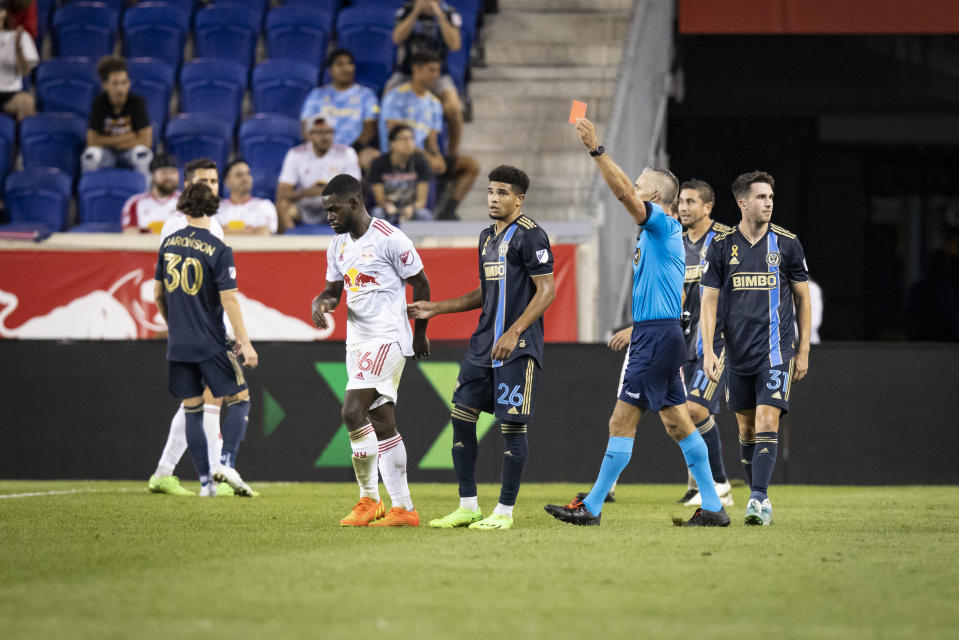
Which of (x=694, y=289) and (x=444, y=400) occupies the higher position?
(x=694, y=289)

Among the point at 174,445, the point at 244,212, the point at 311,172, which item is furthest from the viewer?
the point at 311,172

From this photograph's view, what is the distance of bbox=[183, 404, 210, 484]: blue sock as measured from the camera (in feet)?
30.4

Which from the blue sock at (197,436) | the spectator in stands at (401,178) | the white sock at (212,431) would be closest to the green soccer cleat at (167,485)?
the white sock at (212,431)

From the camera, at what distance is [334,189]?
24.2ft

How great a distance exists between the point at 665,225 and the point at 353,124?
8.34 m

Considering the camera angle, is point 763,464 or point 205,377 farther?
point 205,377

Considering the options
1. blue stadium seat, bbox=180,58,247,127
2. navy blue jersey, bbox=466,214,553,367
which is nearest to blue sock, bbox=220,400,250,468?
navy blue jersey, bbox=466,214,553,367

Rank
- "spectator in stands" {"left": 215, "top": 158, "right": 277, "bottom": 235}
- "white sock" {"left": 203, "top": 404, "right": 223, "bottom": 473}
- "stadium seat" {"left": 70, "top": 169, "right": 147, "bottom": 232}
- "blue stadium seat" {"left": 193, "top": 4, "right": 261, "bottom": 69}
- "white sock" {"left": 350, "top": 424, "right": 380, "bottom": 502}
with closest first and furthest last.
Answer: "white sock" {"left": 350, "top": 424, "right": 380, "bottom": 502}
"white sock" {"left": 203, "top": 404, "right": 223, "bottom": 473}
"spectator in stands" {"left": 215, "top": 158, "right": 277, "bottom": 235}
"stadium seat" {"left": 70, "top": 169, "right": 147, "bottom": 232}
"blue stadium seat" {"left": 193, "top": 4, "right": 261, "bottom": 69}

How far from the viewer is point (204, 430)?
9.41m

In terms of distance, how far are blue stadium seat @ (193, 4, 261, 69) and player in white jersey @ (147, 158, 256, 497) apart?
24.8 feet

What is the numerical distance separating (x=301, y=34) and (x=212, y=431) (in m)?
8.21

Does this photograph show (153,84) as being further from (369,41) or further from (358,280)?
(358,280)

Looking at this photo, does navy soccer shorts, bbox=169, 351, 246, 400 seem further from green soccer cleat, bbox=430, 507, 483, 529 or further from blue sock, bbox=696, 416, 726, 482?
blue sock, bbox=696, 416, 726, 482

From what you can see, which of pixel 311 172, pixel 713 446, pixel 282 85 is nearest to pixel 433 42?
pixel 282 85
